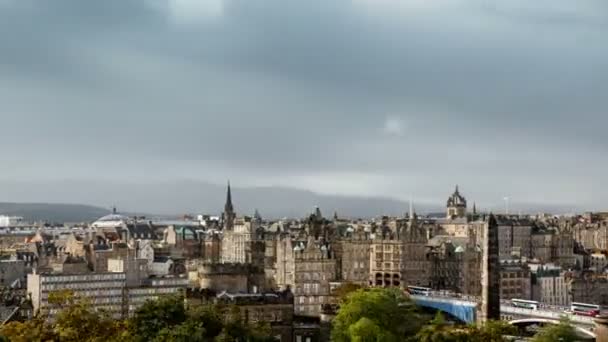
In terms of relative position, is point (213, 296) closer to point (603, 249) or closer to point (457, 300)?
point (457, 300)

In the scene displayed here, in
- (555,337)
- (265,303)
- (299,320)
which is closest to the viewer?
(555,337)

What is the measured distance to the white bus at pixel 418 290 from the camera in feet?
365

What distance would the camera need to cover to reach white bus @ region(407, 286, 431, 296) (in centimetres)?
11117

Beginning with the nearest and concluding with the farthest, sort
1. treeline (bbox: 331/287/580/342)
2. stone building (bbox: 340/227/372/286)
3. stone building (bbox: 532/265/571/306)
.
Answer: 1. treeline (bbox: 331/287/580/342)
2. stone building (bbox: 340/227/372/286)
3. stone building (bbox: 532/265/571/306)

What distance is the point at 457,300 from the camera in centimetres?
10381

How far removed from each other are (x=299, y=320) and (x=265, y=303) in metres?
8.06

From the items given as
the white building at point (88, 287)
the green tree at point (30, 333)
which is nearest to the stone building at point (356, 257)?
the white building at point (88, 287)

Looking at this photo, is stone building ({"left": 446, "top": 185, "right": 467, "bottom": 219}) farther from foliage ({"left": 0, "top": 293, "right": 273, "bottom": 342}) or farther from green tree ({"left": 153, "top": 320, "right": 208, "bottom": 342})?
green tree ({"left": 153, "top": 320, "right": 208, "bottom": 342})

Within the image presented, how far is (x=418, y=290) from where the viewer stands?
374 ft

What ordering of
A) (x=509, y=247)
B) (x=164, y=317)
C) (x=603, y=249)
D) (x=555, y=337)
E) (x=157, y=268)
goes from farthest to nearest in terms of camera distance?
1. (x=603, y=249)
2. (x=509, y=247)
3. (x=157, y=268)
4. (x=164, y=317)
5. (x=555, y=337)

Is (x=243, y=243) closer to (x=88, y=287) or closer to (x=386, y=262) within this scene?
(x=386, y=262)

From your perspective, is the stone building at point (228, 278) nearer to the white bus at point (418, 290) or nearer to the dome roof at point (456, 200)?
the white bus at point (418, 290)

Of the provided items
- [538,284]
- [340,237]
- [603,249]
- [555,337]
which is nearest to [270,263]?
[340,237]

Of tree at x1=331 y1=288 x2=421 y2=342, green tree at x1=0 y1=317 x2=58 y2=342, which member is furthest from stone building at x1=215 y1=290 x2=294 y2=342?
green tree at x1=0 y1=317 x2=58 y2=342
